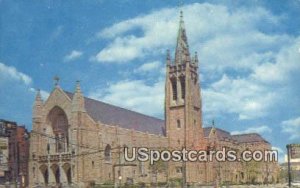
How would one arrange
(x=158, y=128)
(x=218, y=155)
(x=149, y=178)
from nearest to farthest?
(x=218, y=155), (x=149, y=178), (x=158, y=128)

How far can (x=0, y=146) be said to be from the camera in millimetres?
23266

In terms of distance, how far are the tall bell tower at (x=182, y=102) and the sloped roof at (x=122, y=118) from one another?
0.80 metres

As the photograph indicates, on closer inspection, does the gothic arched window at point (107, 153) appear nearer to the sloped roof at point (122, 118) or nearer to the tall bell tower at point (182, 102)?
the sloped roof at point (122, 118)

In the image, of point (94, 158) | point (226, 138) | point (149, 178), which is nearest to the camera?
point (94, 158)

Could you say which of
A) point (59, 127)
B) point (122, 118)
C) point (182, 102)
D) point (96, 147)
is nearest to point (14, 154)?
point (59, 127)

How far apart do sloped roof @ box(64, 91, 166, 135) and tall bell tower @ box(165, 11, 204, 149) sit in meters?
0.80

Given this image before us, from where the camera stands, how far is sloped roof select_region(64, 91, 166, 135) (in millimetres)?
23844

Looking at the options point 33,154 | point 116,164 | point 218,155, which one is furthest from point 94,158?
point 218,155

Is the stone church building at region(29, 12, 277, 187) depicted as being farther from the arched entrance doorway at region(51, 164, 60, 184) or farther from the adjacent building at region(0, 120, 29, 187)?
the adjacent building at region(0, 120, 29, 187)

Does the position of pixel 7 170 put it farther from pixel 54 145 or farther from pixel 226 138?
pixel 226 138

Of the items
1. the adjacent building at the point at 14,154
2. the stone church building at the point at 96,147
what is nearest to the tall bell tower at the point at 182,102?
the stone church building at the point at 96,147

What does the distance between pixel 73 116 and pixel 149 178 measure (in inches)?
169

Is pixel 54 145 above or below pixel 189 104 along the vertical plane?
below

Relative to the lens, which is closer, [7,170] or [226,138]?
[7,170]
